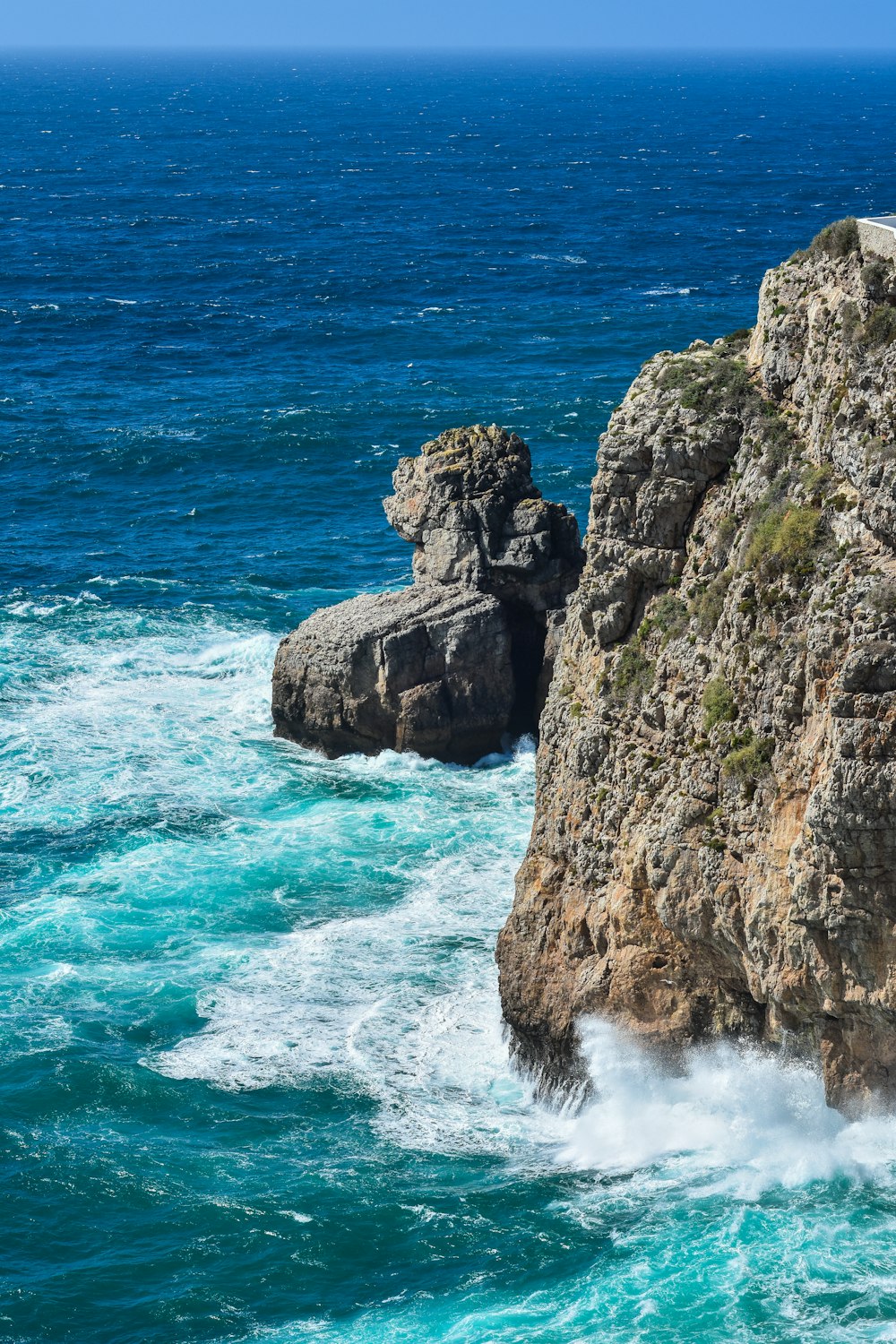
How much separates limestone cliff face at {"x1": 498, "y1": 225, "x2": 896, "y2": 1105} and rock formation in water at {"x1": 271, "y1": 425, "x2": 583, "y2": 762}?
16.0 metres

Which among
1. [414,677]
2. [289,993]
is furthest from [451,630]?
[289,993]

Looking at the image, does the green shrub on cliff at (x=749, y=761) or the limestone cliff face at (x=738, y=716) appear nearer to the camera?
the limestone cliff face at (x=738, y=716)

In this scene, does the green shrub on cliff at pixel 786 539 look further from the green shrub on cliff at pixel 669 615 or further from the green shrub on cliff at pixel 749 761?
the green shrub on cliff at pixel 749 761

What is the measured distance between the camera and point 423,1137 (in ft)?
112

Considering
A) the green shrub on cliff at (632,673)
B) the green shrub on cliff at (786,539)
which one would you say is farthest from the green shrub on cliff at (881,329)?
the green shrub on cliff at (632,673)

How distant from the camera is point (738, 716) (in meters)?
30.2

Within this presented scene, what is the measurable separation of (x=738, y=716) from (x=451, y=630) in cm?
2232

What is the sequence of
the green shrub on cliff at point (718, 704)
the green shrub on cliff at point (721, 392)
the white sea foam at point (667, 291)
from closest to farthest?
the green shrub on cliff at point (718, 704)
the green shrub on cliff at point (721, 392)
the white sea foam at point (667, 291)

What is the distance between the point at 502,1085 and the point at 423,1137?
237cm

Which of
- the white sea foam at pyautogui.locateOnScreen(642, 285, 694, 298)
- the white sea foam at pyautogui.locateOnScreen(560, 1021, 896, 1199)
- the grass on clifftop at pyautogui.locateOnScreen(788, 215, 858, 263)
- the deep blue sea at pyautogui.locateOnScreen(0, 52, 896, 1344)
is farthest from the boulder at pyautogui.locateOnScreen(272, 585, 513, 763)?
the white sea foam at pyautogui.locateOnScreen(642, 285, 694, 298)

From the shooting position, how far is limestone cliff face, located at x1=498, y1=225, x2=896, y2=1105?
A: 27.8 metres

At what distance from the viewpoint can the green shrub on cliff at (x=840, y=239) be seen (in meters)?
30.7

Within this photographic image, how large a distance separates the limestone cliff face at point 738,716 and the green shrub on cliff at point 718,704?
0.05 m

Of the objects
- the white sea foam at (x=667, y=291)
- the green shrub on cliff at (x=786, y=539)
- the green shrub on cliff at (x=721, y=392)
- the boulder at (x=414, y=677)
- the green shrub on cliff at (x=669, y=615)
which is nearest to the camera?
the green shrub on cliff at (x=786, y=539)
